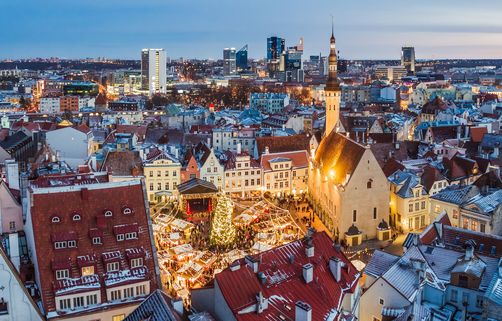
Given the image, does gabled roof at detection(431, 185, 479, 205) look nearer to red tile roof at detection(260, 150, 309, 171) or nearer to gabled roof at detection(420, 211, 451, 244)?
gabled roof at detection(420, 211, 451, 244)

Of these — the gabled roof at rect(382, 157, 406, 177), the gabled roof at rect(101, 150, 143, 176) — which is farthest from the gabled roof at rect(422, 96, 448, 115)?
the gabled roof at rect(101, 150, 143, 176)

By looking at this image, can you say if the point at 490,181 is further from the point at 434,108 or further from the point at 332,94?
the point at 434,108

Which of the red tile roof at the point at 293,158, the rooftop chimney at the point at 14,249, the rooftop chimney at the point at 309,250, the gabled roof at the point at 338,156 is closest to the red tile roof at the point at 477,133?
the red tile roof at the point at 293,158

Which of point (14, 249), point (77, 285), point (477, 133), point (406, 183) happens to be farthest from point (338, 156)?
point (14, 249)

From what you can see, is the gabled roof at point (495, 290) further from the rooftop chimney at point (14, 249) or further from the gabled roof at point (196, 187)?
the gabled roof at point (196, 187)

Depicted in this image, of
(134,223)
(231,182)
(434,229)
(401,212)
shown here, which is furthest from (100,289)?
(231,182)

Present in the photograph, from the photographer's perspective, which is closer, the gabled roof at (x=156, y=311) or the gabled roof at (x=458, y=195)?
the gabled roof at (x=156, y=311)
